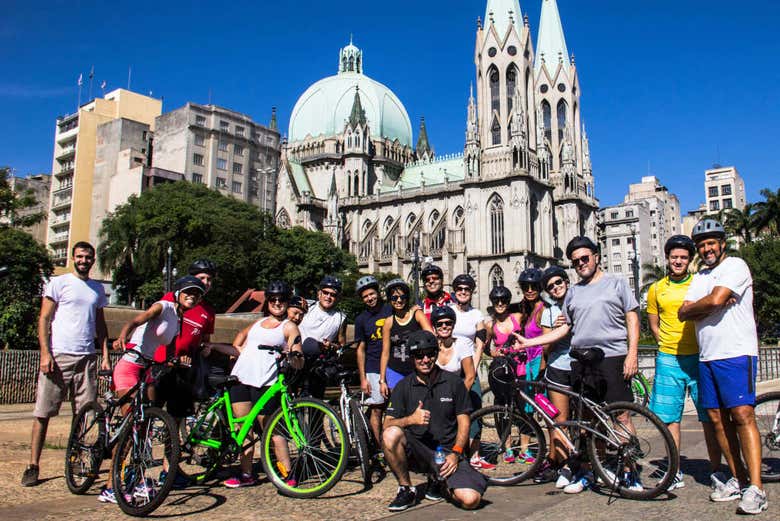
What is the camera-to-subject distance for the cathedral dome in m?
84.1

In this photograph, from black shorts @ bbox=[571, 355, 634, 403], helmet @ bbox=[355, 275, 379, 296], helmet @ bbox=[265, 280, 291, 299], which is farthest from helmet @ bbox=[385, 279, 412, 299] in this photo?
black shorts @ bbox=[571, 355, 634, 403]

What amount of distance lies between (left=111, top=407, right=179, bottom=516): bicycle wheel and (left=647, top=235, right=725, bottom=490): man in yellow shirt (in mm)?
4255

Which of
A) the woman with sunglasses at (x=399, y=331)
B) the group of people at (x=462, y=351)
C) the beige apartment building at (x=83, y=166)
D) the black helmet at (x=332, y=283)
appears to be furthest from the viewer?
the beige apartment building at (x=83, y=166)

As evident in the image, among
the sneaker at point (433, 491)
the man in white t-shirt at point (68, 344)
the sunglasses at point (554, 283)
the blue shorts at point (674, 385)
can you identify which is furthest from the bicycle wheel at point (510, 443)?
the man in white t-shirt at point (68, 344)

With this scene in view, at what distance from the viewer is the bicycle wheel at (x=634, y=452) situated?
210 inches

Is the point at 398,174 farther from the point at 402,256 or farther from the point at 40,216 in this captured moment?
the point at 40,216

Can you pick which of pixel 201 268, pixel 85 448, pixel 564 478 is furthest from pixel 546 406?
pixel 85 448

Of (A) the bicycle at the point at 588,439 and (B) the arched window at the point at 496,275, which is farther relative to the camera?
(B) the arched window at the point at 496,275

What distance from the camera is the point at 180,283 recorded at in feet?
21.3

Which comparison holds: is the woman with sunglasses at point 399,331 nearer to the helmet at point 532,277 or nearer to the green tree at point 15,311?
the helmet at point 532,277

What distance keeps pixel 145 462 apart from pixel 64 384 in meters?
1.84

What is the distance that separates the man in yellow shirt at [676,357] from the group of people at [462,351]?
0.01 meters

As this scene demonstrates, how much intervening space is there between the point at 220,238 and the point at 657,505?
141 feet

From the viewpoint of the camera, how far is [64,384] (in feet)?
21.7
